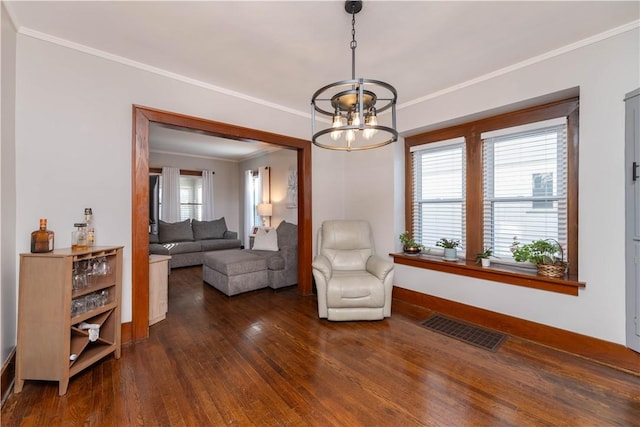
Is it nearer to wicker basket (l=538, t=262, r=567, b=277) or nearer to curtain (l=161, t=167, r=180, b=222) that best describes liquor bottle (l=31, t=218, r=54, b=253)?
wicker basket (l=538, t=262, r=567, b=277)

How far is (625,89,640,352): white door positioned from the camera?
1938 mm

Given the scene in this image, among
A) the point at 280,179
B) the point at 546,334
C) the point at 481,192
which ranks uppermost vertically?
the point at 280,179

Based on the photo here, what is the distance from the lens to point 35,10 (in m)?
1.86

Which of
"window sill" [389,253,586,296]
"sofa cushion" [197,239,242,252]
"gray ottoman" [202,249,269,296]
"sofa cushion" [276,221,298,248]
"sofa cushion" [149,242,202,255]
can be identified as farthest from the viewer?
"sofa cushion" [197,239,242,252]

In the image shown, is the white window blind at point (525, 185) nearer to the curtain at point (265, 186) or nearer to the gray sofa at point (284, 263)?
the gray sofa at point (284, 263)

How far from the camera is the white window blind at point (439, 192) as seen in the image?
3.32 meters

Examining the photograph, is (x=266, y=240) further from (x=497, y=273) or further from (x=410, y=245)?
(x=497, y=273)

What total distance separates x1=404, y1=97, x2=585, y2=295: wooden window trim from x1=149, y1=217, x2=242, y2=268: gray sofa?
409 cm

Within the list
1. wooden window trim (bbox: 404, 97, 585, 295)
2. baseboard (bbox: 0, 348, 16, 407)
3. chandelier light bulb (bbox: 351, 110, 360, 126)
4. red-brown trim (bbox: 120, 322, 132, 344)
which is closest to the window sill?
wooden window trim (bbox: 404, 97, 585, 295)

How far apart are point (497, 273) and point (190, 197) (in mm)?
6505

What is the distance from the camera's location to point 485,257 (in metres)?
2.95

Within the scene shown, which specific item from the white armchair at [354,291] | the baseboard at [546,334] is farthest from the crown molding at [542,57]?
the baseboard at [546,334]

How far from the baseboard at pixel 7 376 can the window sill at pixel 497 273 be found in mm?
3590

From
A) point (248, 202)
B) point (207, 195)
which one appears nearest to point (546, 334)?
point (248, 202)
